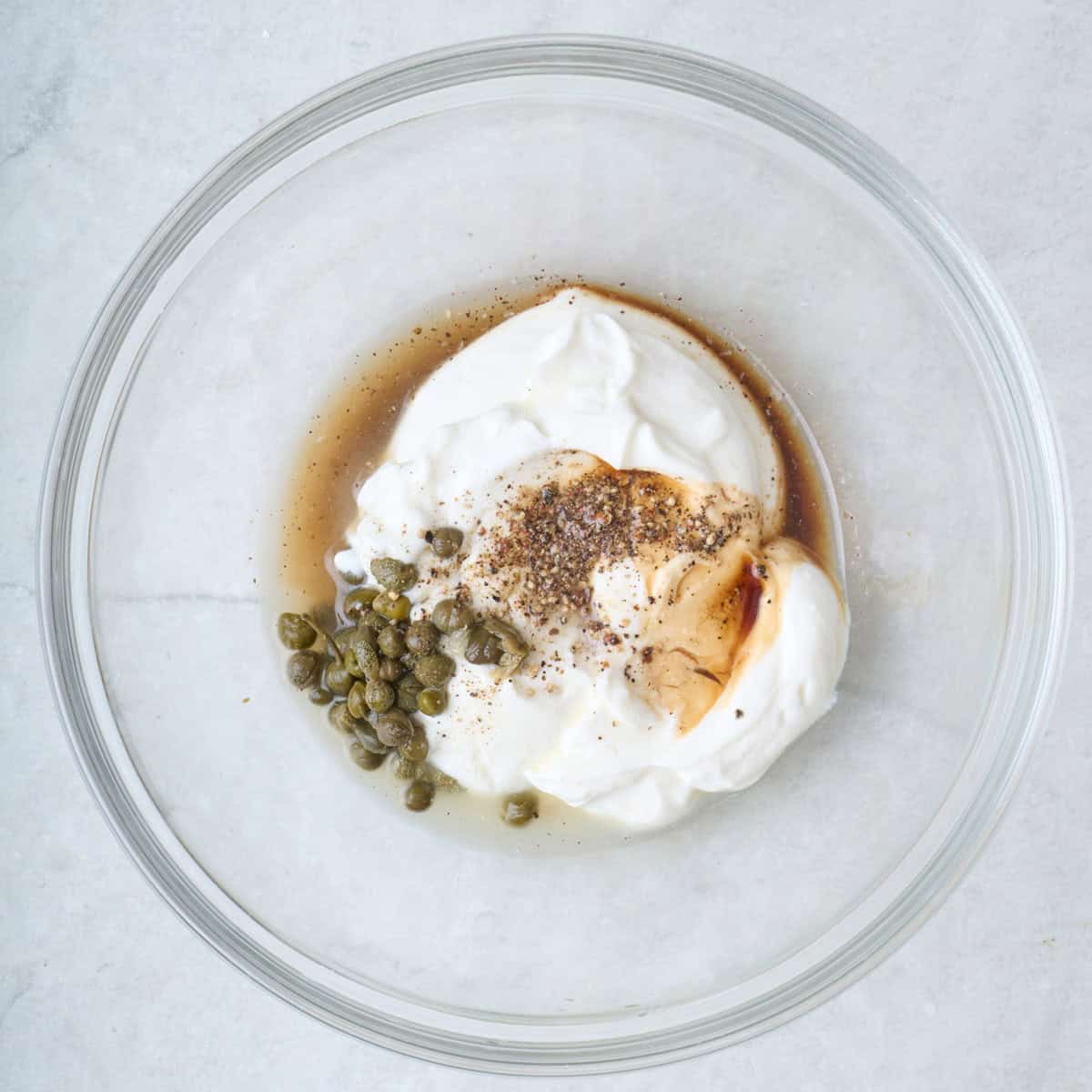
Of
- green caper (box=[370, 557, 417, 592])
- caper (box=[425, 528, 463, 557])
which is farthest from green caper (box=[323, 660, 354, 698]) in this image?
caper (box=[425, 528, 463, 557])

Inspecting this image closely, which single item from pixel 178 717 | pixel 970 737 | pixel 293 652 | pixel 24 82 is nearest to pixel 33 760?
pixel 178 717

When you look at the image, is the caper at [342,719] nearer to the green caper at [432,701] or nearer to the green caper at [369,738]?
the green caper at [369,738]

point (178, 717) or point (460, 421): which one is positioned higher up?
point (460, 421)

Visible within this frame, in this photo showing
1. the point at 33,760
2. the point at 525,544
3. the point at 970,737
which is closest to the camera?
the point at 525,544

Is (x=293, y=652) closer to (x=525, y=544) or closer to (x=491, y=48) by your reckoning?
(x=525, y=544)

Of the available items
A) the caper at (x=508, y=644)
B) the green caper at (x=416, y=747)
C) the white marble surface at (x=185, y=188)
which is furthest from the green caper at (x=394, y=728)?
the white marble surface at (x=185, y=188)

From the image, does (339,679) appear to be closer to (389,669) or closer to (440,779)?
(389,669)
